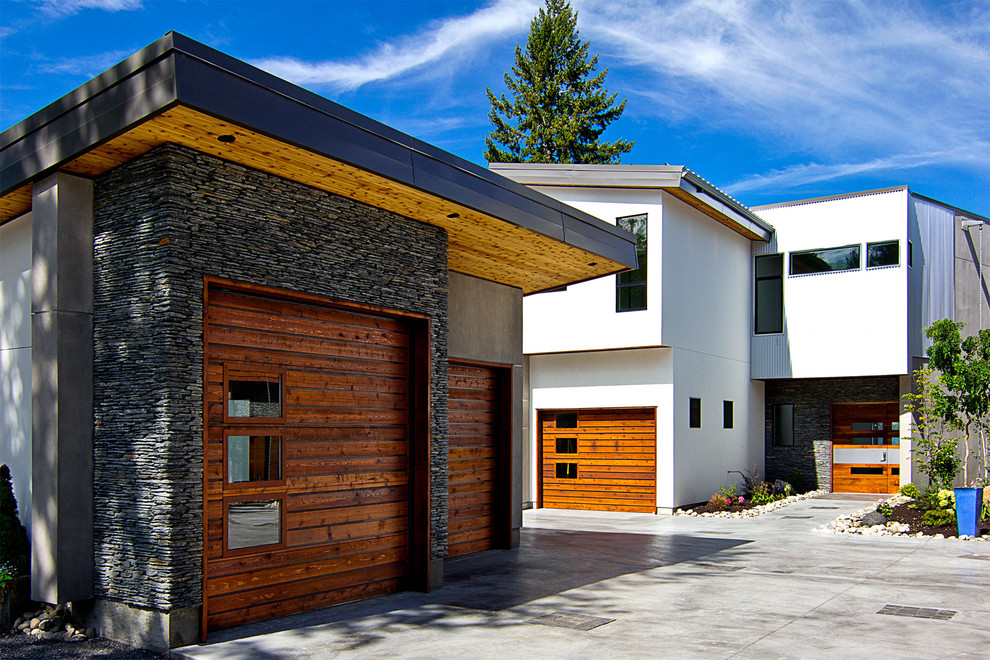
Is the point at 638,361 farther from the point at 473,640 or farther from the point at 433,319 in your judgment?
the point at 473,640

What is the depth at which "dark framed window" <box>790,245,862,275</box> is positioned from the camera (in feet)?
67.2

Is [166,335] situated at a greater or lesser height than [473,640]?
greater

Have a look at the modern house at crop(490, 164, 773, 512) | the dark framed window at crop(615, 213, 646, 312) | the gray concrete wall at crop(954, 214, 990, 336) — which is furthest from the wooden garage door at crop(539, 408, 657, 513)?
the gray concrete wall at crop(954, 214, 990, 336)

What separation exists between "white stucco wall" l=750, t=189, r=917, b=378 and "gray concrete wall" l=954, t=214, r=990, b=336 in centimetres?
291

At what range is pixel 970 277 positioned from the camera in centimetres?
2200

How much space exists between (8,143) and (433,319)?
4.36 m

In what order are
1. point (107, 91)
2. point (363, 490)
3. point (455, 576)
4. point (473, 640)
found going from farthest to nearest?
point (455, 576) → point (363, 490) → point (473, 640) → point (107, 91)

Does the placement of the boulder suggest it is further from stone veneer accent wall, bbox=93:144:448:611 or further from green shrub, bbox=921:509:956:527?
stone veneer accent wall, bbox=93:144:448:611

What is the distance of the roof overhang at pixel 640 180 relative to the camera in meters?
17.1

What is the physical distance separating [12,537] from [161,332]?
2763 millimetres

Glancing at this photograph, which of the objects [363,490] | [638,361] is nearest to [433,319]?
[363,490]

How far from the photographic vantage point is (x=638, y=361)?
17750mm

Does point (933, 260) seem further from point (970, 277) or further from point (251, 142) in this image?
point (251, 142)

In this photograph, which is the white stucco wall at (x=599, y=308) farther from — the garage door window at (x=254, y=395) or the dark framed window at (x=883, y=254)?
the garage door window at (x=254, y=395)
